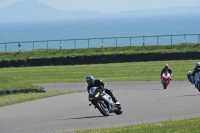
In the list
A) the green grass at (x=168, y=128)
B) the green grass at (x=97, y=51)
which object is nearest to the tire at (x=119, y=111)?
the green grass at (x=168, y=128)

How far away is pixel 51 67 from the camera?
55.1 metres

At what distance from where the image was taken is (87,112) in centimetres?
2412

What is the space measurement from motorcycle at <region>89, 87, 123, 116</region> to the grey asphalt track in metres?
0.23

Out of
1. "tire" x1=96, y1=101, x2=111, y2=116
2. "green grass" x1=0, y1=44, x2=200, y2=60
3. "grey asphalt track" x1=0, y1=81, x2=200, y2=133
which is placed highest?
"green grass" x1=0, y1=44, x2=200, y2=60

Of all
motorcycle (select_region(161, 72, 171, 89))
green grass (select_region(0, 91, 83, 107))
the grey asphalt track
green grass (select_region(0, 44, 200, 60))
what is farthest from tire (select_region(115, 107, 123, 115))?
green grass (select_region(0, 44, 200, 60))

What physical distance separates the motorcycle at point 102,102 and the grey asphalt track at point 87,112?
23 cm

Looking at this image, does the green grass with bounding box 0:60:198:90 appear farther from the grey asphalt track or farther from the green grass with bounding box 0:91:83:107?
the grey asphalt track

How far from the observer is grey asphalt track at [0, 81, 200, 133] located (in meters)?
20.1

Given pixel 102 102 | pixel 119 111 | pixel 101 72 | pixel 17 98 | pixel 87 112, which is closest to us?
pixel 102 102

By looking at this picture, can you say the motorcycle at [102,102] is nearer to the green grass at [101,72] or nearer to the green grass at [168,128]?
the green grass at [168,128]

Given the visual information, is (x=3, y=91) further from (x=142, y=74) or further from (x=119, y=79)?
(x=142, y=74)

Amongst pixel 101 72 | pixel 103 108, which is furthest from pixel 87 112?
pixel 101 72

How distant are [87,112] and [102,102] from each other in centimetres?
179

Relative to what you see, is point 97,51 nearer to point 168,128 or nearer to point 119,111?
point 119,111
